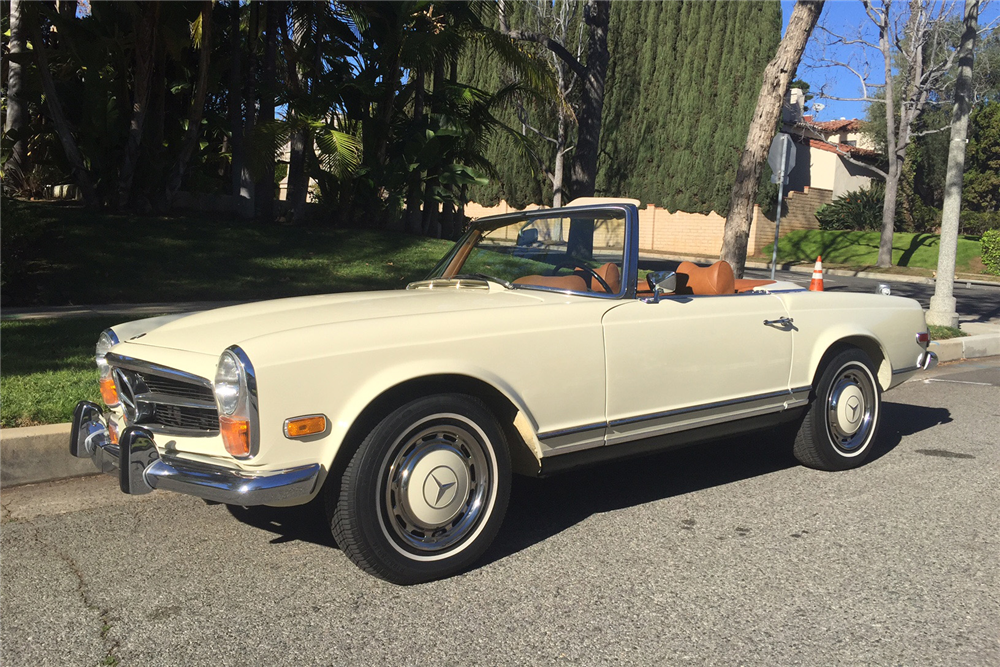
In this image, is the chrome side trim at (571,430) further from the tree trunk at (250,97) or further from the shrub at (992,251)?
the shrub at (992,251)

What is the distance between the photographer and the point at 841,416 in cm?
513

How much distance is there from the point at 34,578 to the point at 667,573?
259 centimetres

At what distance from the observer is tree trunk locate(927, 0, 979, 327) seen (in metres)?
11.3

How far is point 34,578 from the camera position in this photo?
347 centimetres

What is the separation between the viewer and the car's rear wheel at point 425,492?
3279 mm

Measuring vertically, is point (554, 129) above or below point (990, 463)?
above

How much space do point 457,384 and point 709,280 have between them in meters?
2.01

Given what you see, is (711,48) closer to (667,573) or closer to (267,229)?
(267,229)

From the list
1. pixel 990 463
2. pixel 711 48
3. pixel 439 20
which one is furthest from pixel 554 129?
pixel 990 463

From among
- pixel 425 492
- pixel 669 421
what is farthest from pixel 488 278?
pixel 425 492

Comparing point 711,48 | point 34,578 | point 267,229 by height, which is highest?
point 711,48

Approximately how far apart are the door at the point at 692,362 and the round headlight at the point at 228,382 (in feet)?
5.46

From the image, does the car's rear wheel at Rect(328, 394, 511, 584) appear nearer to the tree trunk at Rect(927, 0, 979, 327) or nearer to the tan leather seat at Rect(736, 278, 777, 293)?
the tan leather seat at Rect(736, 278, 777, 293)

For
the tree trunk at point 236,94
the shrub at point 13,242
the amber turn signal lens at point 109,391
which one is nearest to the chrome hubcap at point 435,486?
the amber turn signal lens at point 109,391
